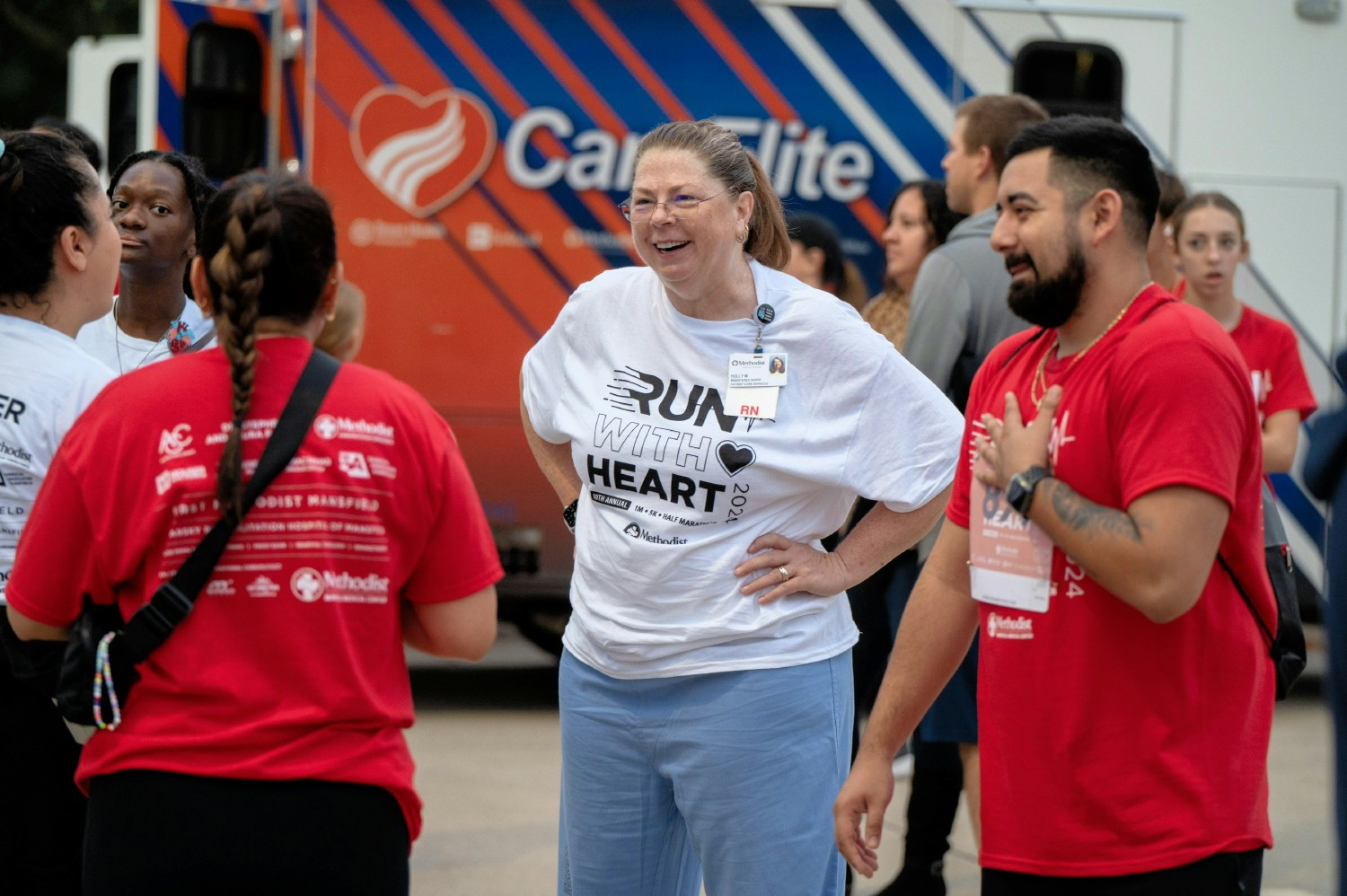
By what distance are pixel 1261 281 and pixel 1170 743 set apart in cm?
558

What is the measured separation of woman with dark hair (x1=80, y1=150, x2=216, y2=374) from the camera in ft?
12.1

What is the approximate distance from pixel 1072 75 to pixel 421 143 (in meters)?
2.97

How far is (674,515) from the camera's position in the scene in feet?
10.2

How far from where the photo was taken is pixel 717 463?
3.07 m

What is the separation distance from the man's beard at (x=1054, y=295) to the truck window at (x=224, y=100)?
210 inches

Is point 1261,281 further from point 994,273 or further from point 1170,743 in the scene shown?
point 1170,743

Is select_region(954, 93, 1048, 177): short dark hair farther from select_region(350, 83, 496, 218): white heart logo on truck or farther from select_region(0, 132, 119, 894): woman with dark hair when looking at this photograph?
select_region(350, 83, 496, 218): white heart logo on truck

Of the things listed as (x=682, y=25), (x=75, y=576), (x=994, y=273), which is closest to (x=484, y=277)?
(x=682, y=25)

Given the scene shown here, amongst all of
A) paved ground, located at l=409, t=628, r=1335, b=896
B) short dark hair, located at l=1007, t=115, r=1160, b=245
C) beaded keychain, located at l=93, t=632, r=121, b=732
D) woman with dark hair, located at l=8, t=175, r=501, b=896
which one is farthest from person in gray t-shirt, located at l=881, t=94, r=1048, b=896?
beaded keychain, located at l=93, t=632, r=121, b=732

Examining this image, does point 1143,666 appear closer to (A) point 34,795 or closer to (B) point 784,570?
(B) point 784,570

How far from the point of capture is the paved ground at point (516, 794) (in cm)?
550

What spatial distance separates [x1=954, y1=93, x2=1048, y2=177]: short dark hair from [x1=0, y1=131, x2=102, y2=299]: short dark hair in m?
2.76

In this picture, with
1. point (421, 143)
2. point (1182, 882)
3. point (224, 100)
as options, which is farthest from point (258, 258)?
point (224, 100)

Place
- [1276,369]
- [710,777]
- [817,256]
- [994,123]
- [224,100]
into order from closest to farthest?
1. [710,777]
2. [994,123]
3. [1276,369]
4. [817,256]
5. [224,100]
